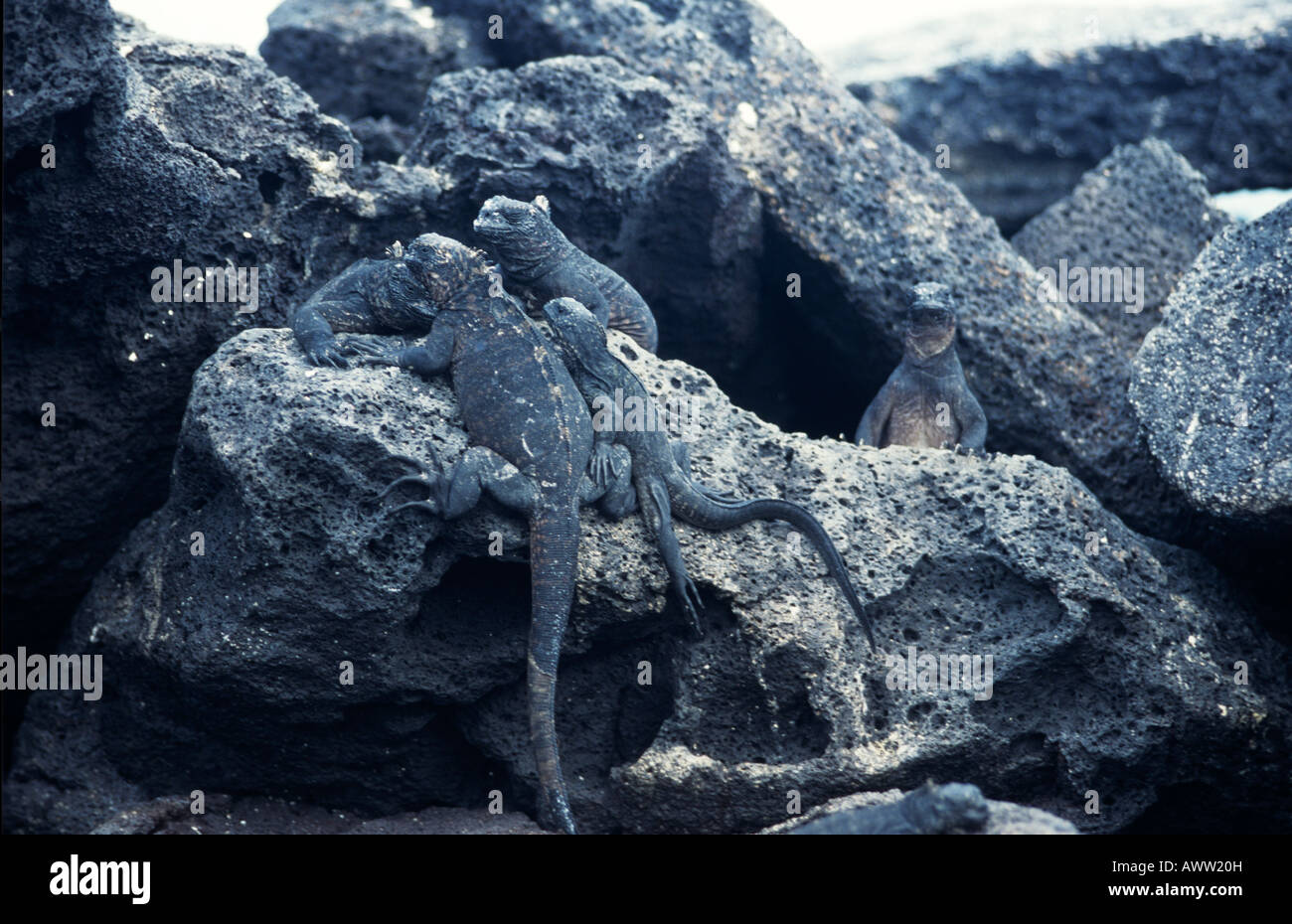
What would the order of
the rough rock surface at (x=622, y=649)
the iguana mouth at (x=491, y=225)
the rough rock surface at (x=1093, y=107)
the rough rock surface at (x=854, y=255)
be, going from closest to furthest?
the rough rock surface at (x=622, y=649) < the iguana mouth at (x=491, y=225) < the rough rock surface at (x=854, y=255) < the rough rock surface at (x=1093, y=107)

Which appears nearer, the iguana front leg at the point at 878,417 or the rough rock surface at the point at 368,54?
the iguana front leg at the point at 878,417

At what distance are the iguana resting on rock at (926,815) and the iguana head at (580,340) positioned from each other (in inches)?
76.7

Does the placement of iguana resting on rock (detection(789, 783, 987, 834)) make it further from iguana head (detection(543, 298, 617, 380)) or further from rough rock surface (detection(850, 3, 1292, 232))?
rough rock surface (detection(850, 3, 1292, 232))

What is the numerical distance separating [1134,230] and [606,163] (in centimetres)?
365

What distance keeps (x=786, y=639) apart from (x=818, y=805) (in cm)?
63

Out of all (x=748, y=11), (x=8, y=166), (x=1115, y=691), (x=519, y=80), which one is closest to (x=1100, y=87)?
(x=748, y=11)

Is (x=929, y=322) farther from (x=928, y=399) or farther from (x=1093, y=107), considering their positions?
(x=1093, y=107)

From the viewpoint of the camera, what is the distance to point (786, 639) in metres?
4.74

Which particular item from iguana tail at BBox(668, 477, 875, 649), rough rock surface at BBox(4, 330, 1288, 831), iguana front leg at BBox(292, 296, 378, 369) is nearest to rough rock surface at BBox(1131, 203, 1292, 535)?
rough rock surface at BBox(4, 330, 1288, 831)

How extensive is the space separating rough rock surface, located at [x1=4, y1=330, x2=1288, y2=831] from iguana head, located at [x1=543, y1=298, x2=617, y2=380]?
1.18 ft

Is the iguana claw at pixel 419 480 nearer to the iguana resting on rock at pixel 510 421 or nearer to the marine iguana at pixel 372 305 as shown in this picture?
the iguana resting on rock at pixel 510 421

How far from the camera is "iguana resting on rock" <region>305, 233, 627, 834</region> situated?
14.4 feet

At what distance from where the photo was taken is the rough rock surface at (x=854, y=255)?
6617 mm

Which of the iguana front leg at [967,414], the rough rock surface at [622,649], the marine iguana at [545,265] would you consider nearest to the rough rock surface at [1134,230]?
the iguana front leg at [967,414]
